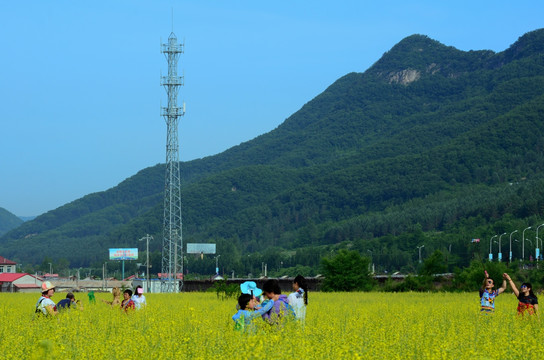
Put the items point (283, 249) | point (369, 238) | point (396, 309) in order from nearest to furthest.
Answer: point (396, 309), point (369, 238), point (283, 249)

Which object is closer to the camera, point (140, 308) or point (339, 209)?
point (140, 308)

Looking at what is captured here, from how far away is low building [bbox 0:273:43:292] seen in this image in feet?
315

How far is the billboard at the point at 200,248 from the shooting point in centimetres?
13225

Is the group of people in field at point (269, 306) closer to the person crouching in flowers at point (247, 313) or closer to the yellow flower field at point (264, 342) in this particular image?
the person crouching in flowers at point (247, 313)

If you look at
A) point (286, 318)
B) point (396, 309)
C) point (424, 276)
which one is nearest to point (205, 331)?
point (286, 318)

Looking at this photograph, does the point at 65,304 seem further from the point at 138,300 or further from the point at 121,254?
the point at 121,254

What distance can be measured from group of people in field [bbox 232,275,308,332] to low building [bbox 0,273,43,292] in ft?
280

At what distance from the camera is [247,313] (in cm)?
1145

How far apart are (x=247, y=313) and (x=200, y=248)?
12446 centimetres

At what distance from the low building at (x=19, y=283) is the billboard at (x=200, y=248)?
29314 mm

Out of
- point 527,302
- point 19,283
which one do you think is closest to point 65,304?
point 527,302

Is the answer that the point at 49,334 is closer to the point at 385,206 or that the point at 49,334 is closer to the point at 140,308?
the point at 140,308

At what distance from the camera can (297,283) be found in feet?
42.5

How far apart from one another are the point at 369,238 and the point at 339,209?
51.5 m
